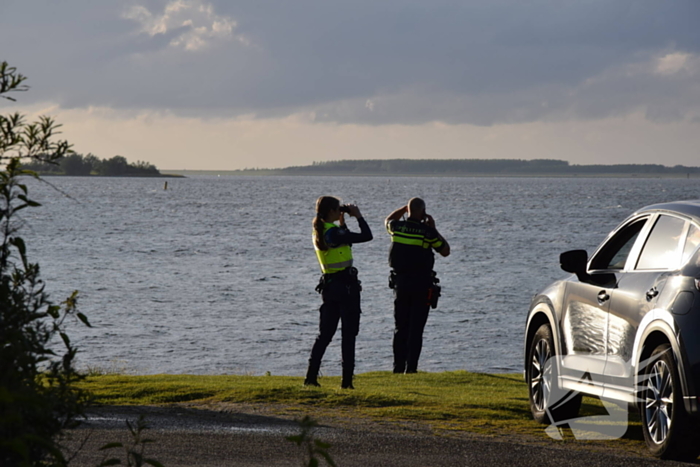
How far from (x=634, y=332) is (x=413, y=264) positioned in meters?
5.27

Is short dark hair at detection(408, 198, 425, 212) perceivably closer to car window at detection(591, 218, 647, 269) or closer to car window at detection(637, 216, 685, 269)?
car window at detection(591, 218, 647, 269)

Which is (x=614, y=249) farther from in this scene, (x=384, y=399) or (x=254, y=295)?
(x=254, y=295)

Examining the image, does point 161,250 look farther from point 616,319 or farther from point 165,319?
point 616,319

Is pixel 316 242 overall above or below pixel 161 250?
above

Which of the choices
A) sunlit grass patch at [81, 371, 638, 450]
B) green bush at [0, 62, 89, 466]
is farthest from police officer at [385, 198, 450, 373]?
green bush at [0, 62, 89, 466]

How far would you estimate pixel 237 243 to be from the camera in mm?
56281

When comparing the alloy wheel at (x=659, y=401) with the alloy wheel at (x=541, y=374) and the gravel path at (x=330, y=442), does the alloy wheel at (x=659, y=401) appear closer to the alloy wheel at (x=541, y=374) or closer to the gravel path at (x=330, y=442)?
the gravel path at (x=330, y=442)

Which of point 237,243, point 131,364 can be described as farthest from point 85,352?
point 237,243

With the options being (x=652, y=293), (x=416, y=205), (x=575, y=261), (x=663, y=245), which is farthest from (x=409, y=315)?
(x=652, y=293)

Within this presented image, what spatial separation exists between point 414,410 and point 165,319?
18.7m

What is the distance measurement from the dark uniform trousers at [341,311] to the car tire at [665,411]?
367 centimetres

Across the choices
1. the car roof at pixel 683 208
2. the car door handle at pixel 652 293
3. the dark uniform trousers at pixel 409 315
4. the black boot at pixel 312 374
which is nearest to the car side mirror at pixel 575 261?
the car roof at pixel 683 208

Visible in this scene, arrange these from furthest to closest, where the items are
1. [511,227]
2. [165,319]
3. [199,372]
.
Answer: [511,227] → [165,319] → [199,372]

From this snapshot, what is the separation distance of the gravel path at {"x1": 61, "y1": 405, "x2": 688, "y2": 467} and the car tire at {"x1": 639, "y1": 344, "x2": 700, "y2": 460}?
0.46ft
